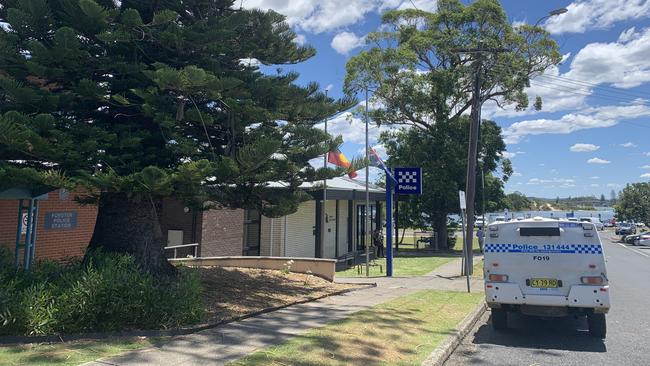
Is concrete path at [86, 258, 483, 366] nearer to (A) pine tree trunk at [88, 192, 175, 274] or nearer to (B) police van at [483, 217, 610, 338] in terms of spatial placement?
(A) pine tree trunk at [88, 192, 175, 274]

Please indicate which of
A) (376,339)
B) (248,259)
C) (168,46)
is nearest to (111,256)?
(168,46)

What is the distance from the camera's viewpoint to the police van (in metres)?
7.79

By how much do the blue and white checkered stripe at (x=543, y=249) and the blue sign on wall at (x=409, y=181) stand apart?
9.32 m

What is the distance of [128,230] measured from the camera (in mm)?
8797

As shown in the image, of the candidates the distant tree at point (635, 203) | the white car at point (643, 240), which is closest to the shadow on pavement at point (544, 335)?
the white car at point (643, 240)

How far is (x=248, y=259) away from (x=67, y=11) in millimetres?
8394

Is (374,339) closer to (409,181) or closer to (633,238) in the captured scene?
(409,181)

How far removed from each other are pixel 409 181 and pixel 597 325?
10.3 meters

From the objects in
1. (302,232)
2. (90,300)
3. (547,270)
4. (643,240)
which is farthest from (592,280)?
(643,240)

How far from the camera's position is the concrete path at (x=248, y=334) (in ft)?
17.6

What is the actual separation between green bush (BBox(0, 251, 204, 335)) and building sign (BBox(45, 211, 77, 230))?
4.83 meters

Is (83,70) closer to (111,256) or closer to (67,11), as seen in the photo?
(67,11)

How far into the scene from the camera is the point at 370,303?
10016 mm

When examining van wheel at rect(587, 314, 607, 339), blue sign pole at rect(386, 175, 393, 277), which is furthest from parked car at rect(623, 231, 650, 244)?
van wheel at rect(587, 314, 607, 339)
